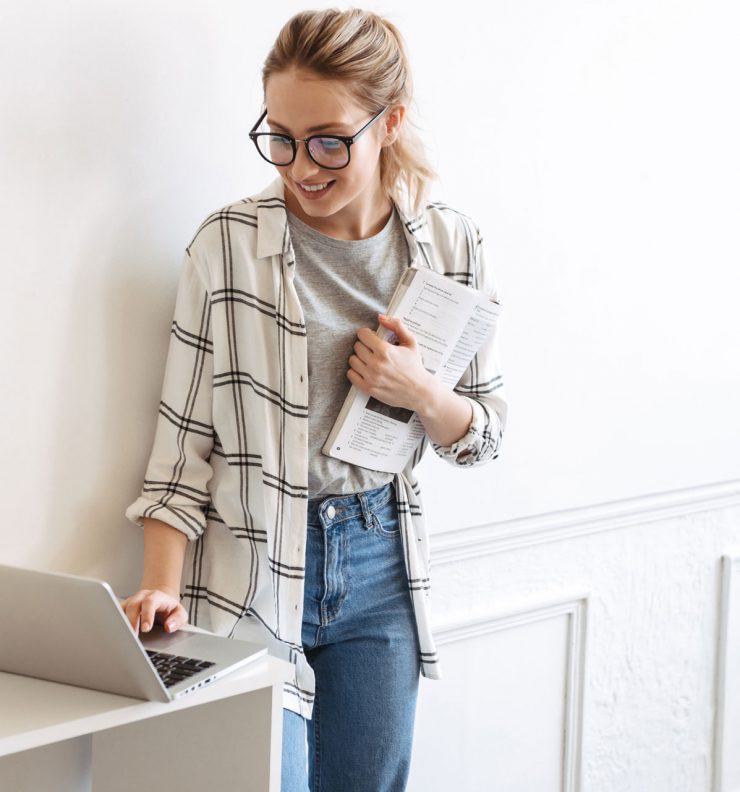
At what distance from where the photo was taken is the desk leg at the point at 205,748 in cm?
109

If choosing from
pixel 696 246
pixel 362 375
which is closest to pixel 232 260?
pixel 362 375

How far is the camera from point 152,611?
1119 millimetres

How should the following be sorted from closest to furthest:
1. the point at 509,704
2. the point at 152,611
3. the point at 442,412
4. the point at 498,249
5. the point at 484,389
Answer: the point at 152,611 < the point at 442,412 < the point at 484,389 < the point at 498,249 < the point at 509,704

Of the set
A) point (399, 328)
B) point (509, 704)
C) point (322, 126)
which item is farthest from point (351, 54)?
point (509, 704)

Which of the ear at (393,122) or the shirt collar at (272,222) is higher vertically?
the ear at (393,122)

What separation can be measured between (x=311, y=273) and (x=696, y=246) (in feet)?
3.65

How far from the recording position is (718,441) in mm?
2234

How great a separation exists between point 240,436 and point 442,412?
258 millimetres

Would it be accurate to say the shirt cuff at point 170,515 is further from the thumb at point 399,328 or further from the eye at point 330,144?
the eye at point 330,144

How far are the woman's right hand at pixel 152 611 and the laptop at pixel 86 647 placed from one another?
44 mm

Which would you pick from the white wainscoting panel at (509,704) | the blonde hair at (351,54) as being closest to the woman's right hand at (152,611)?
the blonde hair at (351,54)

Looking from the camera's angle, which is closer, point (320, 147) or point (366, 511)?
point (320, 147)

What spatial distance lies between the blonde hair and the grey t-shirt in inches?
6.9

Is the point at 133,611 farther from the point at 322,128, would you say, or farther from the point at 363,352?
the point at 322,128
